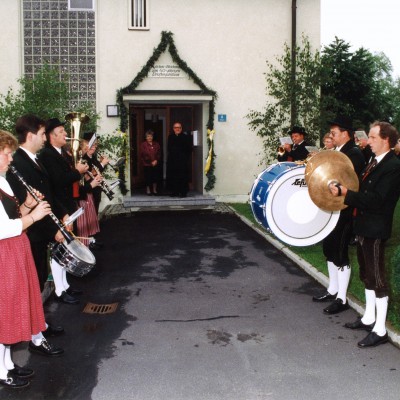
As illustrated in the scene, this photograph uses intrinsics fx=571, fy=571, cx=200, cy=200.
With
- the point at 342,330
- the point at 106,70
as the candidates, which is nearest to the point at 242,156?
the point at 106,70

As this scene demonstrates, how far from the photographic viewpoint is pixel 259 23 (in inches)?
645

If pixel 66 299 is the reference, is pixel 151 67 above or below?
above

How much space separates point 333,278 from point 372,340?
1535 mm

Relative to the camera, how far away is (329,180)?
5.57 m

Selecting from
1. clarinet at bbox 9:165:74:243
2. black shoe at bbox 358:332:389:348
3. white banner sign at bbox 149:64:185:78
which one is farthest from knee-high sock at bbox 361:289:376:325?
white banner sign at bbox 149:64:185:78

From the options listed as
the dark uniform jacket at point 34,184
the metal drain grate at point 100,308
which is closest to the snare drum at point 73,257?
the dark uniform jacket at point 34,184

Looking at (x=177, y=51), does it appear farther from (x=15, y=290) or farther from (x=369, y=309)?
(x=15, y=290)

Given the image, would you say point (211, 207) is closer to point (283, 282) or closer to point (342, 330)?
point (283, 282)

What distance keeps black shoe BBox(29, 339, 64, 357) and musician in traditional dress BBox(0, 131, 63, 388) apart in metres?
0.47

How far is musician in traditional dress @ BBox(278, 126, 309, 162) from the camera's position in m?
10.4

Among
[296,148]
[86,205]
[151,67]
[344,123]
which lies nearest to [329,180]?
[344,123]

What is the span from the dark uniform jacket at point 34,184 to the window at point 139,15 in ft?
36.7

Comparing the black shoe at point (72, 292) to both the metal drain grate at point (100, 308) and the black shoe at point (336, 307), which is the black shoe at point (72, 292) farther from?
the black shoe at point (336, 307)

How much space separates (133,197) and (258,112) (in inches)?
164
